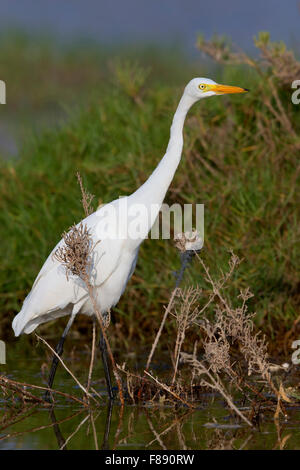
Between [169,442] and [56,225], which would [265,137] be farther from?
[169,442]

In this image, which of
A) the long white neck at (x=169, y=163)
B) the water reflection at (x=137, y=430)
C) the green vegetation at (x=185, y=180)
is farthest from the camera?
the green vegetation at (x=185, y=180)

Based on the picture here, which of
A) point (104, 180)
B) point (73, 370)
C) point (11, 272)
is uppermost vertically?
point (104, 180)

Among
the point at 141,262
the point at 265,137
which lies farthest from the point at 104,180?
the point at 265,137

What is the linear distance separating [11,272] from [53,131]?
4.84 ft

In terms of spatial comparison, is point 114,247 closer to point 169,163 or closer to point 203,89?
point 169,163

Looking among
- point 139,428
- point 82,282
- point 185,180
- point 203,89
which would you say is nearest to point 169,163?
point 203,89

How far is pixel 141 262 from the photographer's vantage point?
621cm

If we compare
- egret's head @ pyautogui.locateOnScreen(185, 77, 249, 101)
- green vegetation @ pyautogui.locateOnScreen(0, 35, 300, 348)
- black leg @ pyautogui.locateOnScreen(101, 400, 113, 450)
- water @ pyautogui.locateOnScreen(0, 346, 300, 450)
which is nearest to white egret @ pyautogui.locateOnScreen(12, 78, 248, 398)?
egret's head @ pyautogui.locateOnScreen(185, 77, 249, 101)

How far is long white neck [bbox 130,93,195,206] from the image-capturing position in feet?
15.6

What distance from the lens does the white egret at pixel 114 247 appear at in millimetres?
4789

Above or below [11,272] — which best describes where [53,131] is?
above

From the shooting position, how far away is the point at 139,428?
4141 millimetres

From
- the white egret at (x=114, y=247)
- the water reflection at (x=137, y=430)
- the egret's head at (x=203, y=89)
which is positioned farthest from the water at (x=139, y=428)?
the egret's head at (x=203, y=89)

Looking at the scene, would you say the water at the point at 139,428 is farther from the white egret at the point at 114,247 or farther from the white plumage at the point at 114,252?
the white plumage at the point at 114,252
